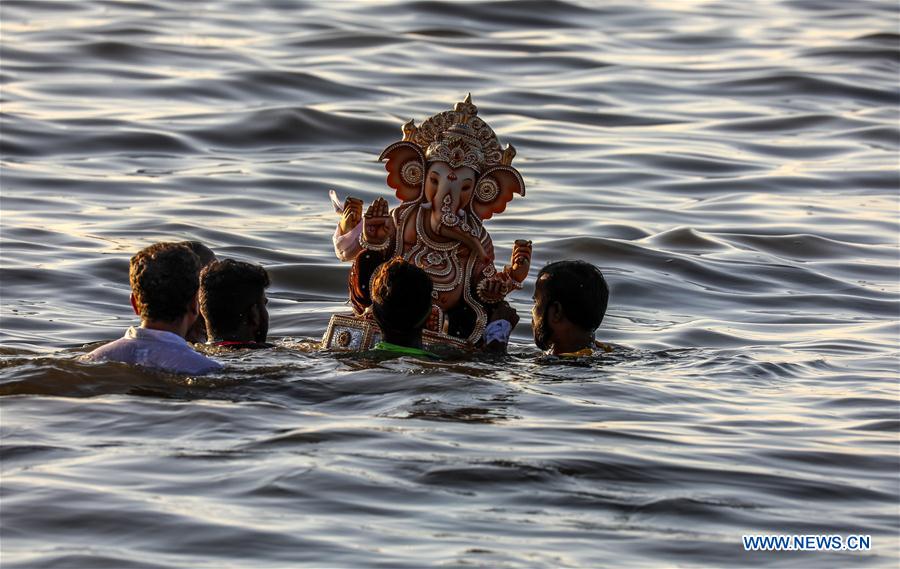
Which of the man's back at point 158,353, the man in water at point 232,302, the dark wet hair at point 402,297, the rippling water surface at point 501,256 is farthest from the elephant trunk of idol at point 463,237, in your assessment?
the man's back at point 158,353

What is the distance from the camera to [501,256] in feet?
52.8

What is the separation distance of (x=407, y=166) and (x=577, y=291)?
4.25 ft

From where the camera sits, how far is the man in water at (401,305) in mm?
10133

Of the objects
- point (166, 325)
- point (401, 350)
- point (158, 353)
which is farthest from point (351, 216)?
point (158, 353)

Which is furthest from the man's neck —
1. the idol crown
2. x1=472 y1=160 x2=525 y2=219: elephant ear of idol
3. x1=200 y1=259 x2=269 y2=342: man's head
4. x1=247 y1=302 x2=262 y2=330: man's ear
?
x1=472 y1=160 x2=525 y2=219: elephant ear of idol

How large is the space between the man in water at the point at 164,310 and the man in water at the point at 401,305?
1137mm

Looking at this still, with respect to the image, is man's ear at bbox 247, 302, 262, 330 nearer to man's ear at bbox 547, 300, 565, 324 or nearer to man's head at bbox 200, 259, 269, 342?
man's head at bbox 200, 259, 269, 342

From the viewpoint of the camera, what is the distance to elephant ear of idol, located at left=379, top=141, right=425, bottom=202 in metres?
10.8

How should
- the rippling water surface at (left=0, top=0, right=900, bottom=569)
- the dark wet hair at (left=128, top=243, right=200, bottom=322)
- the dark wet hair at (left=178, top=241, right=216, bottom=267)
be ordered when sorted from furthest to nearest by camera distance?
the dark wet hair at (left=178, top=241, right=216, bottom=267), the dark wet hair at (left=128, top=243, right=200, bottom=322), the rippling water surface at (left=0, top=0, right=900, bottom=569)

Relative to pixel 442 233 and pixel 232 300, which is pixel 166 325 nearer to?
pixel 232 300

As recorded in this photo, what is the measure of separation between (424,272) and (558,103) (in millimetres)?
13561

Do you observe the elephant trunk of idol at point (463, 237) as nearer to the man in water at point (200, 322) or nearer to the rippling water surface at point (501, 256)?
the rippling water surface at point (501, 256)

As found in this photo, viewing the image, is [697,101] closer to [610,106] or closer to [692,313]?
[610,106]

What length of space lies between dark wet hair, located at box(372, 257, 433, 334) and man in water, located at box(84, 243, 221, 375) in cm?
113
